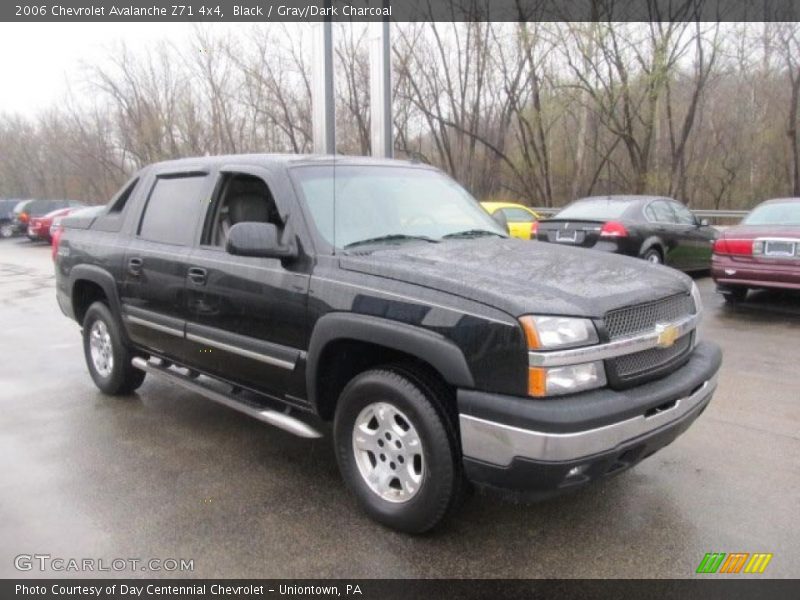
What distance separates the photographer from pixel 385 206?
3895 millimetres

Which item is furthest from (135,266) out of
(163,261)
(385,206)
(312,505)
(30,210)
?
(30,210)

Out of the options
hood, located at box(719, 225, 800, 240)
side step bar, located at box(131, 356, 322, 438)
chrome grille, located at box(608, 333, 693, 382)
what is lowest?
side step bar, located at box(131, 356, 322, 438)

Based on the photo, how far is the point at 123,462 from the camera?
3.98 m

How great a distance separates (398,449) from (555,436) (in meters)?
0.85

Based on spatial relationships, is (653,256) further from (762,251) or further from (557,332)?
(557,332)

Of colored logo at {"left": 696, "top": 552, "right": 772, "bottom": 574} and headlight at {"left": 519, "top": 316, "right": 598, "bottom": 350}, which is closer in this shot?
headlight at {"left": 519, "top": 316, "right": 598, "bottom": 350}

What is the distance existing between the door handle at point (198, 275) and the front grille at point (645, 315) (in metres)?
2.53

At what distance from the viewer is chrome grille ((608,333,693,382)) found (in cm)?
277

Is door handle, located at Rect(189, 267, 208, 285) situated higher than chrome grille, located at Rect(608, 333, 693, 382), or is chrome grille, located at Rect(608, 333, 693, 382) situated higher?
door handle, located at Rect(189, 267, 208, 285)

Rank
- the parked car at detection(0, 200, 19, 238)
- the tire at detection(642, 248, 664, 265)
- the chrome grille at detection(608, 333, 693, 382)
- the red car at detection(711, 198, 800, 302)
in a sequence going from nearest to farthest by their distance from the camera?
the chrome grille at detection(608, 333, 693, 382)
the red car at detection(711, 198, 800, 302)
the tire at detection(642, 248, 664, 265)
the parked car at detection(0, 200, 19, 238)

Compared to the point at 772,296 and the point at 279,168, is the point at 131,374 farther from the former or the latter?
the point at 772,296

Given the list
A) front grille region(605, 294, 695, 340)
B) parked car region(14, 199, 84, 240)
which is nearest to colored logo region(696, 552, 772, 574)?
front grille region(605, 294, 695, 340)

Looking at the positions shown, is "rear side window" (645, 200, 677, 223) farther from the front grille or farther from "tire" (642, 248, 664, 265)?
the front grille

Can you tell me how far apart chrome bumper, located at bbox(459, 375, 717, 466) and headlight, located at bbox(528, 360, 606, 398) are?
179 mm
